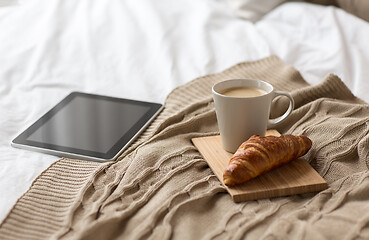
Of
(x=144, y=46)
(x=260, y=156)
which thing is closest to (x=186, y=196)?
(x=260, y=156)

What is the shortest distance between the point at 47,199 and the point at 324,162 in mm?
404

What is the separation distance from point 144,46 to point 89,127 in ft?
1.52

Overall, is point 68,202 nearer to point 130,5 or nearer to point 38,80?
point 38,80

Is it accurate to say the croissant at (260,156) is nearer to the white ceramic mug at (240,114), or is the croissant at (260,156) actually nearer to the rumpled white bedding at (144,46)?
the white ceramic mug at (240,114)

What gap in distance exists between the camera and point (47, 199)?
61 centimetres

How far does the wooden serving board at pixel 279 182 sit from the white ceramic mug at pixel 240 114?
4 cm

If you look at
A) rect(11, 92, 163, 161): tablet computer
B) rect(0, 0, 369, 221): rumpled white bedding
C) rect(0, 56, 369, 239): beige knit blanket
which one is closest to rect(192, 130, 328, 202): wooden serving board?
rect(0, 56, 369, 239): beige knit blanket

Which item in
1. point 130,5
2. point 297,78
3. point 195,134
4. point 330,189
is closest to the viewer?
point 330,189

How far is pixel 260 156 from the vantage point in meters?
0.60

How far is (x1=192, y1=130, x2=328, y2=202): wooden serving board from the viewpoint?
Result: 0.59 metres

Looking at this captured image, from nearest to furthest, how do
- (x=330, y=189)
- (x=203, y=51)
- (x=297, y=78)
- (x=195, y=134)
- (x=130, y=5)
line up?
(x=330, y=189) → (x=195, y=134) → (x=297, y=78) → (x=203, y=51) → (x=130, y=5)

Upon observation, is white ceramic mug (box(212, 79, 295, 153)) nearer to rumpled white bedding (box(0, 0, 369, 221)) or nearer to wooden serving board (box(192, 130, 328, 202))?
wooden serving board (box(192, 130, 328, 202))

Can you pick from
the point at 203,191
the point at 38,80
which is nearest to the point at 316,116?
the point at 203,191

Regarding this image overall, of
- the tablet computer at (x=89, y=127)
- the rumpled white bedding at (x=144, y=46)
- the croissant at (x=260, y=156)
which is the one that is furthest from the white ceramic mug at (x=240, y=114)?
the rumpled white bedding at (x=144, y=46)
